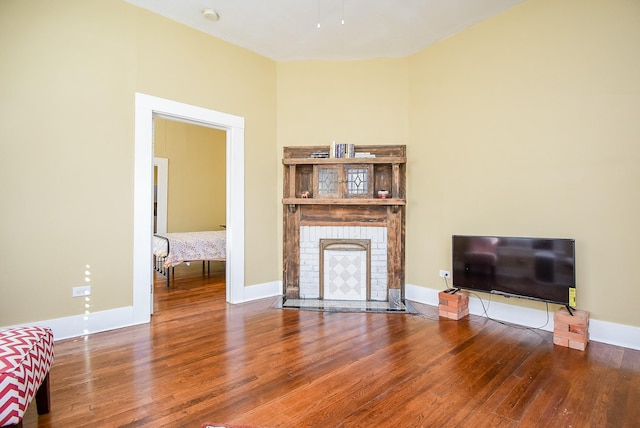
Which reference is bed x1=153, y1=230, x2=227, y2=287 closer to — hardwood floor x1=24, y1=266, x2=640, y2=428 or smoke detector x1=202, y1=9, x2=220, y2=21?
hardwood floor x1=24, y1=266, x2=640, y2=428

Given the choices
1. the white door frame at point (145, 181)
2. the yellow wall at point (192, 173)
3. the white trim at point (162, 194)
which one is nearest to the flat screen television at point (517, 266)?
the white door frame at point (145, 181)

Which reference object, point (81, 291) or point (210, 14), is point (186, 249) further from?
point (210, 14)

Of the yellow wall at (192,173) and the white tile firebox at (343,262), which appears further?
the yellow wall at (192,173)

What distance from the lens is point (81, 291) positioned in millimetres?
2848

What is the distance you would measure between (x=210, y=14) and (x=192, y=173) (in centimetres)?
408

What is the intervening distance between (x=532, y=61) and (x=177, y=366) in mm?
4302

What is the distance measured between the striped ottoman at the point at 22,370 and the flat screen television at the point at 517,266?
3.56 metres

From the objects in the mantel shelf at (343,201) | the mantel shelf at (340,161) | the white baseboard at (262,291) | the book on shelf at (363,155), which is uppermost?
the book on shelf at (363,155)

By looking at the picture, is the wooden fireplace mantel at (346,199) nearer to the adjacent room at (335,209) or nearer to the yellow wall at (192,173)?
the adjacent room at (335,209)

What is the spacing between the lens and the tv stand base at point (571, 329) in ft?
8.30

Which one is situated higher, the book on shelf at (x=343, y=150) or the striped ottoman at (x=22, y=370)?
the book on shelf at (x=343, y=150)

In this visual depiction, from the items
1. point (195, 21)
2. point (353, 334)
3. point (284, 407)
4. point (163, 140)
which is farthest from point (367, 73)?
point (163, 140)

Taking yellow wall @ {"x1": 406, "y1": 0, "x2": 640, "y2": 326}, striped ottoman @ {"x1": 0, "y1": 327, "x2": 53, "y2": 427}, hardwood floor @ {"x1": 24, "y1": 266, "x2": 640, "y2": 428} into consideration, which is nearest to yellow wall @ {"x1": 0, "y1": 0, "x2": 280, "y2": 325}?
hardwood floor @ {"x1": 24, "y1": 266, "x2": 640, "y2": 428}

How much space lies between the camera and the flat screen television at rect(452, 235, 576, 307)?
272 cm
